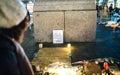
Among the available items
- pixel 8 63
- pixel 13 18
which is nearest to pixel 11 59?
pixel 8 63

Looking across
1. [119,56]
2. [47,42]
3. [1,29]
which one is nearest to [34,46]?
[47,42]

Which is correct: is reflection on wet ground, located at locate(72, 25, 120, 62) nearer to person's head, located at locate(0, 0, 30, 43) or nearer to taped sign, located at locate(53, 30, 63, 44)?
taped sign, located at locate(53, 30, 63, 44)

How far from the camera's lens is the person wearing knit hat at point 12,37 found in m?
2.04

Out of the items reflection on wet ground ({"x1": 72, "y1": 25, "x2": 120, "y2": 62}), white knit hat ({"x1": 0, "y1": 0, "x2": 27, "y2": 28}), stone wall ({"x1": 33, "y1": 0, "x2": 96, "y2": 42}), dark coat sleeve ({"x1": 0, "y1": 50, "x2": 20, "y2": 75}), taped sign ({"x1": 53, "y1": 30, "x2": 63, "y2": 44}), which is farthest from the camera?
stone wall ({"x1": 33, "y1": 0, "x2": 96, "y2": 42})

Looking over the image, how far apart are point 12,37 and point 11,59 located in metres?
0.27

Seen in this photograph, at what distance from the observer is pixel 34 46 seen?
11.1 metres

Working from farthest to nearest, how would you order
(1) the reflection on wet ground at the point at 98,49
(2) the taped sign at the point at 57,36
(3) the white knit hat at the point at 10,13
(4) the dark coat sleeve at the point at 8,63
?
(2) the taped sign at the point at 57,36 < (1) the reflection on wet ground at the point at 98,49 < (3) the white knit hat at the point at 10,13 < (4) the dark coat sleeve at the point at 8,63

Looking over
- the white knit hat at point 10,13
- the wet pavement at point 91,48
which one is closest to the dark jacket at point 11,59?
the white knit hat at point 10,13

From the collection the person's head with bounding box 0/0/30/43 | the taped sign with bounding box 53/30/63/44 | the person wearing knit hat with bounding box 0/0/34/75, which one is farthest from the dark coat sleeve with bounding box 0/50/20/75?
the taped sign with bounding box 53/30/63/44

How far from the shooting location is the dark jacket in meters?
2.02

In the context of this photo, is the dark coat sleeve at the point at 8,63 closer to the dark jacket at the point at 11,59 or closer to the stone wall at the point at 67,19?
the dark jacket at the point at 11,59

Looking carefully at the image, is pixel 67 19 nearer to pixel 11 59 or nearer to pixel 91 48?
pixel 91 48

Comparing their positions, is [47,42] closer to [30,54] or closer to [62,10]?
[62,10]

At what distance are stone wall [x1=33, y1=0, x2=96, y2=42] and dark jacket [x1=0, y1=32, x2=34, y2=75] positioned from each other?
940cm
